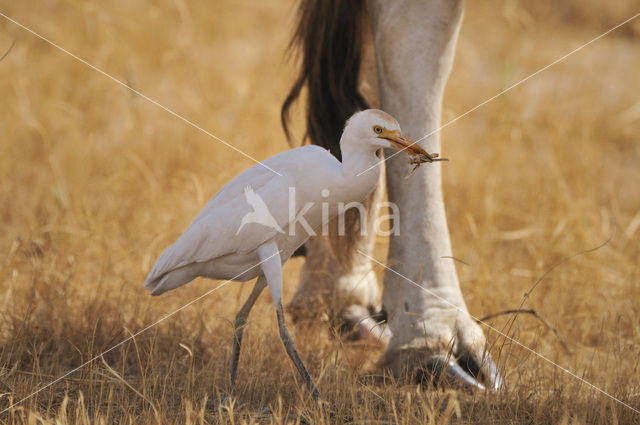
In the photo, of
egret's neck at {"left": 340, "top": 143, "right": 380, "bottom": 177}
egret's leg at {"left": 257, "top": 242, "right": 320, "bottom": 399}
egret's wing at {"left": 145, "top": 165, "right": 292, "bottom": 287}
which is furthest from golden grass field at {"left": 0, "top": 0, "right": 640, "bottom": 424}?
egret's neck at {"left": 340, "top": 143, "right": 380, "bottom": 177}

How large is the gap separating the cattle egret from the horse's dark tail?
20.8 inches

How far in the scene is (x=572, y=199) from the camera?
11.2 feet

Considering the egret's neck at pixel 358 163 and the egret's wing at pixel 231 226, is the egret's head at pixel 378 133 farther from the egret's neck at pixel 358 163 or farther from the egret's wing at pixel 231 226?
the egret's wing at pixel 231 226

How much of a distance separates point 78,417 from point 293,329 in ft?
2.73

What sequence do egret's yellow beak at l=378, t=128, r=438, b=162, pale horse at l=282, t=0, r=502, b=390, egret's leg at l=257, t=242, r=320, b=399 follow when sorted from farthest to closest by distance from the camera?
pale horse at l=282, t=0, r=502, b=390
egret's leg at l=257, t=242, r=320, b=399
egret's yellow beak at l=378, t=128, r=438, b=162

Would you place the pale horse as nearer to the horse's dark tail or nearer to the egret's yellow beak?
the horse's dark tail

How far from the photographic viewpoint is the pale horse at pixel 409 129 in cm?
200

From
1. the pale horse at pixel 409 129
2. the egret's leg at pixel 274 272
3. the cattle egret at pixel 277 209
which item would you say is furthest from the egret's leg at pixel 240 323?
the pale horse at pixel 409 129

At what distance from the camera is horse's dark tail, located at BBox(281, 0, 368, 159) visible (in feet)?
7.31

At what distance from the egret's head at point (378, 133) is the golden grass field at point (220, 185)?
18.0 inches

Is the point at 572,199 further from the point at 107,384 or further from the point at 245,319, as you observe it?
the point at 107,384

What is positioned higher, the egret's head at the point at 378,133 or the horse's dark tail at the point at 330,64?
the horse's dark tail at the point at 330,64

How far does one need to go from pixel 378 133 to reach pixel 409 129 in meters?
0.47

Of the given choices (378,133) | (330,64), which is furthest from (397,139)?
(330,64)
